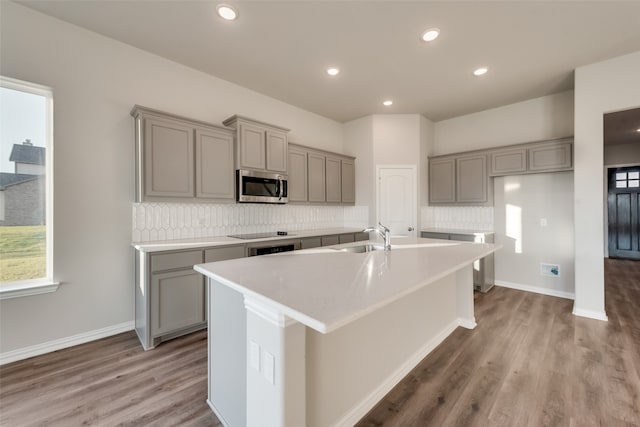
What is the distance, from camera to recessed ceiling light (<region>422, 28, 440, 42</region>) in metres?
2.58

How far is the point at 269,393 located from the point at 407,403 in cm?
116

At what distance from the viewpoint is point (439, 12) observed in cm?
235

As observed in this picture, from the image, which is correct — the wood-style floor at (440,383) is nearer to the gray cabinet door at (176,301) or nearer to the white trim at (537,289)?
the gray cabinet door at (176,301)

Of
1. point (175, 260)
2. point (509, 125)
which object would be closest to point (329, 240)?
point (175, 260)

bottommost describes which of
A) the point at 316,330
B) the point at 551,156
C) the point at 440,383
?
the point at 440,383

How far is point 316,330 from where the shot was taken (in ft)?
3.48

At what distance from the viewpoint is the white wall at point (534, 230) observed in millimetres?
3949

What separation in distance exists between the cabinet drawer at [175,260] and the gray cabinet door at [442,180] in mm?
4036

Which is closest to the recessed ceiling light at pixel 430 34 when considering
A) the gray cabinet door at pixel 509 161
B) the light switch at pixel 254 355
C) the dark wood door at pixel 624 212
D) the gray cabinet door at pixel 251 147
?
the gray cabinet door at pixel 251 147

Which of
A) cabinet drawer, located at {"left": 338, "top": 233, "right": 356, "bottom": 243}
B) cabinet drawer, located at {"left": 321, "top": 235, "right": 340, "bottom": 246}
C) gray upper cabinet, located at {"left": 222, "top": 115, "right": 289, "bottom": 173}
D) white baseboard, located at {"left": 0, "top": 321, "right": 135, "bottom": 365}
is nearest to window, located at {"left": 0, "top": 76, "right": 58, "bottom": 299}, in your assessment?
white baseboard, located at {"left": 0, "top": 321, "right": 135, "bottom": 365}

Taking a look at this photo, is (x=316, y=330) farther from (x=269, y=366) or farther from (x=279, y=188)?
(x=279, y=188)

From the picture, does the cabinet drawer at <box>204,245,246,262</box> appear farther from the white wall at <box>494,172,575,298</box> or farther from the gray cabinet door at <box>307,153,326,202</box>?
the white wall at <box>494,172,575,298</box>

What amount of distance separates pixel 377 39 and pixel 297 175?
2077 mm

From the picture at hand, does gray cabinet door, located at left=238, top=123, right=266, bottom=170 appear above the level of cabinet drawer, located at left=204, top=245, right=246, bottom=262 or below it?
above
